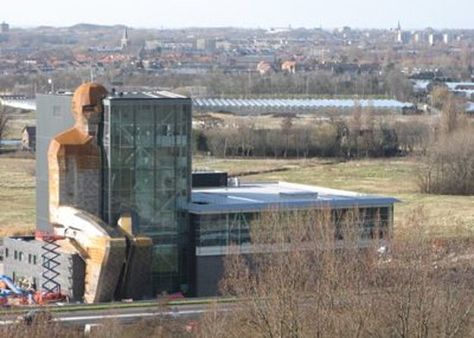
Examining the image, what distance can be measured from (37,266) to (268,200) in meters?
5.31

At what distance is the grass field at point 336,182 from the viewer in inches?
1684

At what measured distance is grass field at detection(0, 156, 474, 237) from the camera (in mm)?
42781

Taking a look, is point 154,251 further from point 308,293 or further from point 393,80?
point 393,80

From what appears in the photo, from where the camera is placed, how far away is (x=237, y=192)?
3356cm

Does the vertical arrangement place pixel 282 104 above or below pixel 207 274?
below

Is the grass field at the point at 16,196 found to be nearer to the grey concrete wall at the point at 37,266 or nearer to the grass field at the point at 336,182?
A: the grass field at the point at 336,182

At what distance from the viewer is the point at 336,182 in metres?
53.6

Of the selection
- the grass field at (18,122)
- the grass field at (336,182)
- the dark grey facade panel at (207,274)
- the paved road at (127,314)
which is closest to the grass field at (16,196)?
the grass field at (336,182)

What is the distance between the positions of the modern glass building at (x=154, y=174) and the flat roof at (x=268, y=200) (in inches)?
24.0

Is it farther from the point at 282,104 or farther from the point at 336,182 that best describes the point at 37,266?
the point at 282,104

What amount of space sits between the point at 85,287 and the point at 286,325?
8089 millimetres

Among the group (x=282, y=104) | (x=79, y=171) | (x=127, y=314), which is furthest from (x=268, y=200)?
(x=282, y=104)

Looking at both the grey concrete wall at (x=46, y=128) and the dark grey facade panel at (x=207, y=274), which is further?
the grey concrete wall at (x=46, y=128)

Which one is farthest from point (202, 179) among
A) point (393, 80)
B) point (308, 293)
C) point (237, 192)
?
point (393, 80)
